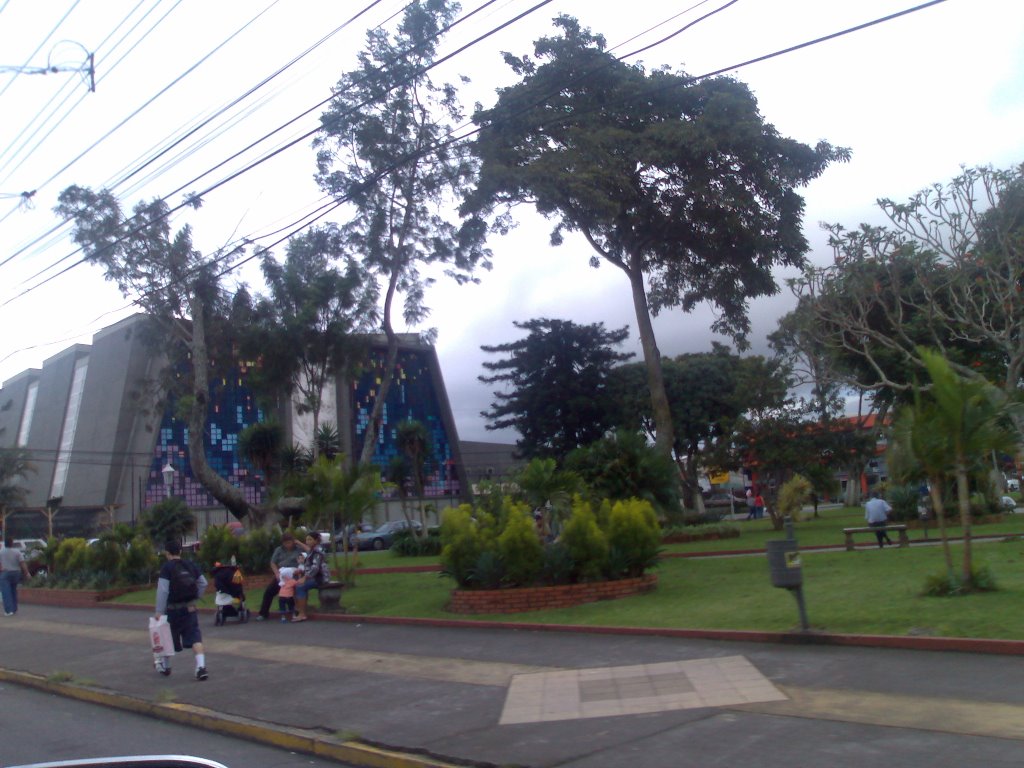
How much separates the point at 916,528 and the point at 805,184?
33.2ft

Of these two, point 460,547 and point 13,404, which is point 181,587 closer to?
point 460,547

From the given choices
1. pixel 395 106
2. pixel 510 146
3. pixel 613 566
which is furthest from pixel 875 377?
pixel 613 566

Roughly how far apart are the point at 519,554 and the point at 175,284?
17665 millimetres

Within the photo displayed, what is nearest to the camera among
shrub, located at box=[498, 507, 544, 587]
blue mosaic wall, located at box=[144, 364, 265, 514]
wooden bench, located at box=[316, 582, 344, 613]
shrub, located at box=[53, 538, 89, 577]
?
shrub, located at box=[498, 507, 544, 587]

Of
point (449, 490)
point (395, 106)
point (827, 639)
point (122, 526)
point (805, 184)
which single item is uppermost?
point (395, 106)

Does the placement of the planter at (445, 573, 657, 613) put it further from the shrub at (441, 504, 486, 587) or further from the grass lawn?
the grass lawn

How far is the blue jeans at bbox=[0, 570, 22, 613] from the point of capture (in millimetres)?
21594

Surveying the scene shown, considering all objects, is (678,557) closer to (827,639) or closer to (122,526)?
(827,639)

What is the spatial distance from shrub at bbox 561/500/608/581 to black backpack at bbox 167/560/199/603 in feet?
20.5

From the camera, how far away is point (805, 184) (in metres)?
27.4

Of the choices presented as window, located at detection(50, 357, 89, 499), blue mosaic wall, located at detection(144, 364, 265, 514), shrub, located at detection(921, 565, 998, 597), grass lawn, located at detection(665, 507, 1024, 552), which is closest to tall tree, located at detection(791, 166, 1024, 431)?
grass lawn, located at detection(665, 507, 1024, 552)

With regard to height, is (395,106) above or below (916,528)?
above

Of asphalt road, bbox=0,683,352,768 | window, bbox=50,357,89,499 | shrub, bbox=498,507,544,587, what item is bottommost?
asphalt road, bbox=0,683,352,768

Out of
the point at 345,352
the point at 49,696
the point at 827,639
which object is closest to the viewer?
the point at 827,639
